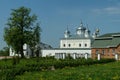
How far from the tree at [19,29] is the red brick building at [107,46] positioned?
14261 mm

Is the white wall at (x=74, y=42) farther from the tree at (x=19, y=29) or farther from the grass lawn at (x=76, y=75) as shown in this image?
the grass lawn at (x=76, y=75)

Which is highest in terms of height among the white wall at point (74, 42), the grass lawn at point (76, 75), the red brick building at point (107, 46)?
the white wall at point (74, 42)

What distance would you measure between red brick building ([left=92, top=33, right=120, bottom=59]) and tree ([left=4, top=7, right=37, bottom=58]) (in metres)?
14.3

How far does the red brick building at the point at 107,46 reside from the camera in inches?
2807

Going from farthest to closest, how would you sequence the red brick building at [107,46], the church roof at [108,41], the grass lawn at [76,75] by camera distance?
the church roof at [108,41] → the red brick building at [107,46] → the grass lawn at [76,75]

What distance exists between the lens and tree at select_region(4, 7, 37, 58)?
74250 millimetres

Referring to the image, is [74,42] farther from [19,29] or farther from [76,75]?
[76,75]

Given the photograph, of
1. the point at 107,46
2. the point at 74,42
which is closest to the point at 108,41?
the point at 107,46

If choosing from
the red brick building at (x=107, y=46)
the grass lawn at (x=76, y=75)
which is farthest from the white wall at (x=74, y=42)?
the grass lawn at (x=76, y=75)

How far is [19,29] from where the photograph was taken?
75938 millimetres

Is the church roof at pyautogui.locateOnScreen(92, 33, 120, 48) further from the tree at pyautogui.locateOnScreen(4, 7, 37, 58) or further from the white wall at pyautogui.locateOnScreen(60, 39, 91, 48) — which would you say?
the white wall at pyautogui.locateOnScreen(60, 39, 91, 48)

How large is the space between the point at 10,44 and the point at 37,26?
23.8 feet

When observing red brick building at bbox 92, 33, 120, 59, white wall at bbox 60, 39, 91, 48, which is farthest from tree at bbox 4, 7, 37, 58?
white wall at bbox 60, 39, 91, 48

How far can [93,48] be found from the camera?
7594 centimetres
